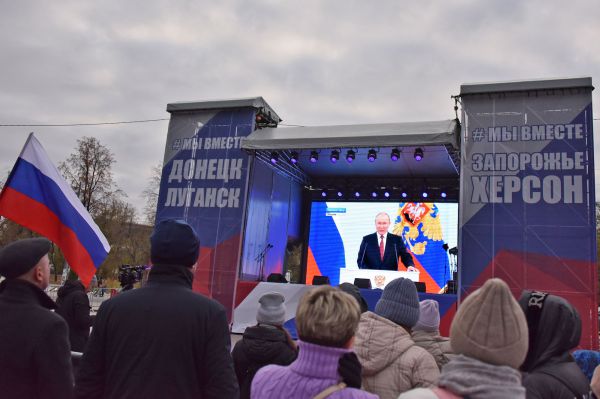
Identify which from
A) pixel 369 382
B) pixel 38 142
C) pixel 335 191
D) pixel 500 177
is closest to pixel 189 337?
pixel 369 382

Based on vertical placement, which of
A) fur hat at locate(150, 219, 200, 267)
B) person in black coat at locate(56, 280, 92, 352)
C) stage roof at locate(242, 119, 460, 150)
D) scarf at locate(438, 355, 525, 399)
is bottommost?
person in black coat at locate(56, 280, 92, 352)

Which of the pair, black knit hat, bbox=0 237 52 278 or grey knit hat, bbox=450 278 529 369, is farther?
A: black knit hat, bbox=0 237 52 278

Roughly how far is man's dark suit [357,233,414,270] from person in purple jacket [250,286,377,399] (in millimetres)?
11387

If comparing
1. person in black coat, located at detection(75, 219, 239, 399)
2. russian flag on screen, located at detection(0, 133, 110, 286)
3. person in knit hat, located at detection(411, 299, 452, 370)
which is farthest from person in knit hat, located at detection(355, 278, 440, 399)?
russian flag on screen, located at detection(0, 133, 110, 286)

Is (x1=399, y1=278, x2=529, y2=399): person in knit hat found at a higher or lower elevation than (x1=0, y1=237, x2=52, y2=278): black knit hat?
lower

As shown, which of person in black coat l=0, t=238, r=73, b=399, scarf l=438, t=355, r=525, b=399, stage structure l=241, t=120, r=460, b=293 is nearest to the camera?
scarf l=438, t=355, r=525, b=399

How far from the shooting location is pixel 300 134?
423 inches

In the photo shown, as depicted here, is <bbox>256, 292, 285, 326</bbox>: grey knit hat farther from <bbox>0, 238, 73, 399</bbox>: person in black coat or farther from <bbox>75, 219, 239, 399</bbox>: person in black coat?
<bbox>0, 238, 73, 399</bbox>: person in black coat

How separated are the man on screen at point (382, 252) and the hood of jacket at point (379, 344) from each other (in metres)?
10.7

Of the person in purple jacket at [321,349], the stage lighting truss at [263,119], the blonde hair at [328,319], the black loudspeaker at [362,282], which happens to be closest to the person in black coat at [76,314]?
the person in purple jacket at [321,349]

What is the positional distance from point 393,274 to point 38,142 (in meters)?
9.63

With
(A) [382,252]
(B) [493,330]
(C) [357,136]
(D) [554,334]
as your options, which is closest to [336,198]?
(A) [382,252]

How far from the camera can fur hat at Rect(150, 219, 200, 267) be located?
6.58 ft

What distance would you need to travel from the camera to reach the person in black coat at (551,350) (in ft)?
5.66
